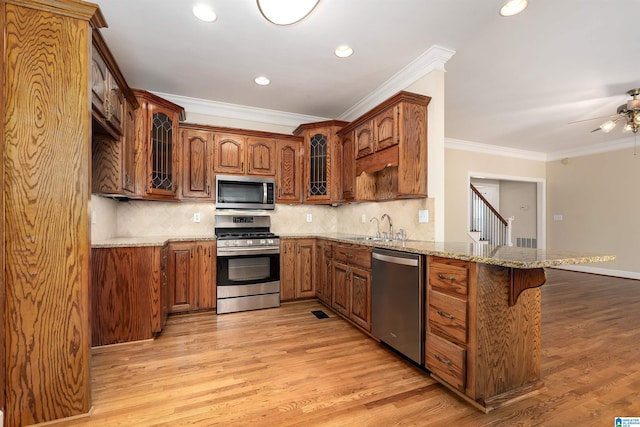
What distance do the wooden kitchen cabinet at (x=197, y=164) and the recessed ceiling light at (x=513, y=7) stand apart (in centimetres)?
323

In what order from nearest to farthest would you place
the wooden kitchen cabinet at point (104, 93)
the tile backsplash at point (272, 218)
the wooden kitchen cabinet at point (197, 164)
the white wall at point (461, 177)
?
1. the wooden kitchen cabinet at point (104, 93)
2. the tile backsplash at point (272, 218)
3. the wooden kitchen cabinet at point (197, 164)
4. the white wall at point (461, 177)

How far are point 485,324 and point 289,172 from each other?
10.0 ft

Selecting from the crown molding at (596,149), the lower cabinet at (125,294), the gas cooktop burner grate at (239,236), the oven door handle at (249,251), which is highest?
the crown molding at (596,149)

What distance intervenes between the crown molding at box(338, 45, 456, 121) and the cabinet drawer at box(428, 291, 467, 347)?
2099mm

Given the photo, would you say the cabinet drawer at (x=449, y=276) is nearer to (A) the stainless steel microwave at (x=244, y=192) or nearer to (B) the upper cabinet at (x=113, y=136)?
(A) the stainless steel microwave at (x=244, y=192)

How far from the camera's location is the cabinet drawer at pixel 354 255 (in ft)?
8.86

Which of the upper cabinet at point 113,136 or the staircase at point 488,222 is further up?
the upper cabinet at point 113,136

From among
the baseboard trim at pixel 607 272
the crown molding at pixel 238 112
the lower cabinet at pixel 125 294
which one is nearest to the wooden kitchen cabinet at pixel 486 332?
the lower cabinet at pixel 125 294

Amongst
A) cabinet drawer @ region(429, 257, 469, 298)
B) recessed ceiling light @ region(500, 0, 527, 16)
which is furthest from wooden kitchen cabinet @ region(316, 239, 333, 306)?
recessed ceiling light @ region(500, 0, 527, 16)

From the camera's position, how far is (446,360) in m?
1.88

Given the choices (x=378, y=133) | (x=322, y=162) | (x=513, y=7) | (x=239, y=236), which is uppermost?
(x=513, y=7)

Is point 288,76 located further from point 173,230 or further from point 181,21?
point 173,230

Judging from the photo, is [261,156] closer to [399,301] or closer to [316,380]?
[399,301]

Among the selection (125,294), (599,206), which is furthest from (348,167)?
(599,206)
